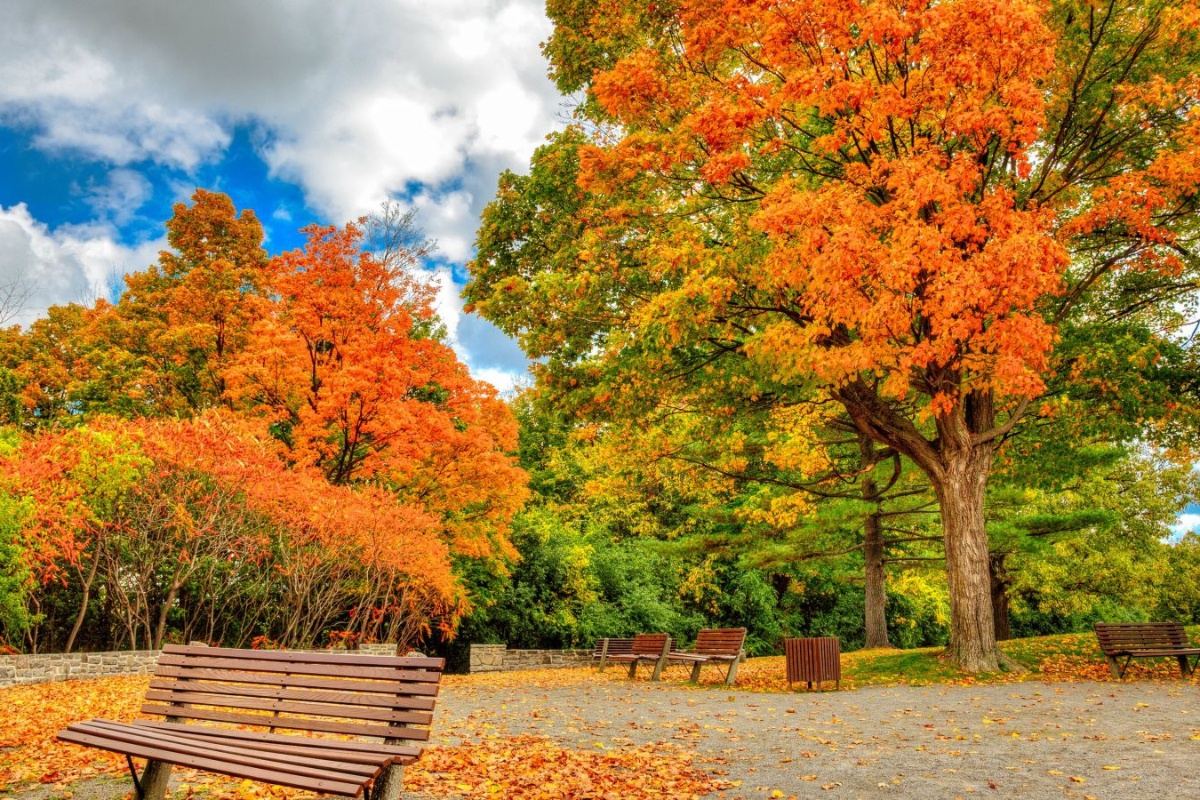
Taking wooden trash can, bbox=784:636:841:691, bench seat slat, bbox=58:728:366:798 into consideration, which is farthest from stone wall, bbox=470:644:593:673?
bench seat slat, bbox=58:728:366:798

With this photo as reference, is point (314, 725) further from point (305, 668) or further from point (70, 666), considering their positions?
point (70, 666)

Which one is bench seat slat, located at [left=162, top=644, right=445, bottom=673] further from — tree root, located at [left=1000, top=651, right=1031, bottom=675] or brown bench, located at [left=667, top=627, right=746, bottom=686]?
tree root, located at [left=1000, top=651, right=1031, bottom=675]

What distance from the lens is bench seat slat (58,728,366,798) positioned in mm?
3025

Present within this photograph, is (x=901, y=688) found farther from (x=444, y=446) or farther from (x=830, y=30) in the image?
(x=444, y=446)

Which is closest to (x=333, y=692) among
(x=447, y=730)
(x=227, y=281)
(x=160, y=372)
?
(x=447, y=730)

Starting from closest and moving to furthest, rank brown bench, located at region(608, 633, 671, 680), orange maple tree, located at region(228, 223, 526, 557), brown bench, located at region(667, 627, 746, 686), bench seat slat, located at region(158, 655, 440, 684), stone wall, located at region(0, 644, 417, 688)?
bench seat slat, located at region(158, 655, 440, 684) → stone wall, located at region(0, 644, 417, 688) → brown bench, located at region(667, 627, 746, 686) → brown bench, located at region(608, 633, 671, 680) → orange maple tree, located at region(228, 223, 526, 557)

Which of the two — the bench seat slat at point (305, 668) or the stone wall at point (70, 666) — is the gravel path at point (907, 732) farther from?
the stone wall at point (70, 666)

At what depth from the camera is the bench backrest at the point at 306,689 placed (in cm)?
380

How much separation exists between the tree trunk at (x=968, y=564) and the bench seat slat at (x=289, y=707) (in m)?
9.37

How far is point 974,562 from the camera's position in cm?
1073

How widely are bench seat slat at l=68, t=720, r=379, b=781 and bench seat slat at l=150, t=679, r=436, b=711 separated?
0.37 meters

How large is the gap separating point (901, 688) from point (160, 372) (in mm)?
19984

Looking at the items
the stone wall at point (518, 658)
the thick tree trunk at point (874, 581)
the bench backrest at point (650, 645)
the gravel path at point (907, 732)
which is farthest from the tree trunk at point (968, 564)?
the stone wall at point (518, 658)

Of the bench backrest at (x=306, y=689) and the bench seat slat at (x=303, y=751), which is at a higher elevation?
the bench backrest at (x=306, y=689)
